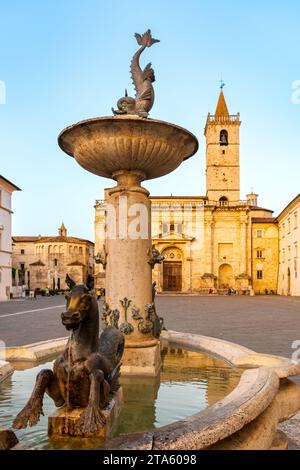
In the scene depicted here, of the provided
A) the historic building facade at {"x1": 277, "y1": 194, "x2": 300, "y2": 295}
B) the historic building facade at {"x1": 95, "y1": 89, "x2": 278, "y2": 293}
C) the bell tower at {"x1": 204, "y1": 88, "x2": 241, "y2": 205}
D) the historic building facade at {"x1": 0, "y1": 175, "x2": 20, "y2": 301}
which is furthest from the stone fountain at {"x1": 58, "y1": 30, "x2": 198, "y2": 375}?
the bell tower at {"x1": 204, "y1": 88, "x2": 241, "y2": 205}

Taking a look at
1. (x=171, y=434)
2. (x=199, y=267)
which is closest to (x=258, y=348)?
(x=171, y=434)

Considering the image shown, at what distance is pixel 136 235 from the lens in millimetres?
5809

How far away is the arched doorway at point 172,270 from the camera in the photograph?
51656 millimetres

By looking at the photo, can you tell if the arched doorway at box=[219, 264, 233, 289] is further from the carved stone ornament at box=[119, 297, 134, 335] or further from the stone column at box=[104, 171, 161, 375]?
the carved stone ornament at box=[119, 297, 134, 335]

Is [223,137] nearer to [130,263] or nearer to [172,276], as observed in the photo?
[172,276]

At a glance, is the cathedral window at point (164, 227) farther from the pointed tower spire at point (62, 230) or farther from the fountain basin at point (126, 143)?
the fountain basin at point (126, 143)

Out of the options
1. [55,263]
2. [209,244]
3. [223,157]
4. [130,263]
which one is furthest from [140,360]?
[55,263]

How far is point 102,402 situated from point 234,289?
48822 mm

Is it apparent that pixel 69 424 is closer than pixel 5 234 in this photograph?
Yes

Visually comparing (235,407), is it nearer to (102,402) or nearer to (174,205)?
(102,402)

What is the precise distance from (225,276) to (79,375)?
5022cm

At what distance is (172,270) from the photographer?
51781mm

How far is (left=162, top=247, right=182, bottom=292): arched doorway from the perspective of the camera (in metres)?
51.7
